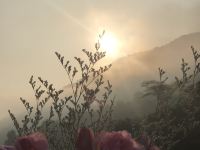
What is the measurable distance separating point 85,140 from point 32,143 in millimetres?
204

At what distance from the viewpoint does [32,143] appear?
1.88m

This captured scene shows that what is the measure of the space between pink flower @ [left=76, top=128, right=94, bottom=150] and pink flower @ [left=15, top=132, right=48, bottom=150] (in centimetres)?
13

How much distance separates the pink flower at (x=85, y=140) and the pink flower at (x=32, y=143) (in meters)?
0.13

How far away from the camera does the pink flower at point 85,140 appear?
73.7 inches

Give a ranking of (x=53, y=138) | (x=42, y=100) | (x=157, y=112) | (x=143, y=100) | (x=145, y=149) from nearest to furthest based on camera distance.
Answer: (x=145, y=149)
(x=157, y=112)
(x=53, y=138)
(x=42, y=100)
(x=143, y=100)

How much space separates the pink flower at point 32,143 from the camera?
1.87 metres

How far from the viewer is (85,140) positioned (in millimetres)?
1885

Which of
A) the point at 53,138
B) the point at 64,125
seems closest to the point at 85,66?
the point at 53,138

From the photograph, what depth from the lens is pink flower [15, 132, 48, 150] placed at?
1870 mm

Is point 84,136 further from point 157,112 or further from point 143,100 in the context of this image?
point 143,100

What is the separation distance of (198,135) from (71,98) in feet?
48.7

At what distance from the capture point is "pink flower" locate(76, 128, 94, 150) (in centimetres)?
187

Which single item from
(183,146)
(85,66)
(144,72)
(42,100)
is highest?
(144,72)

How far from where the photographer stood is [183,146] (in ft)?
60.8
